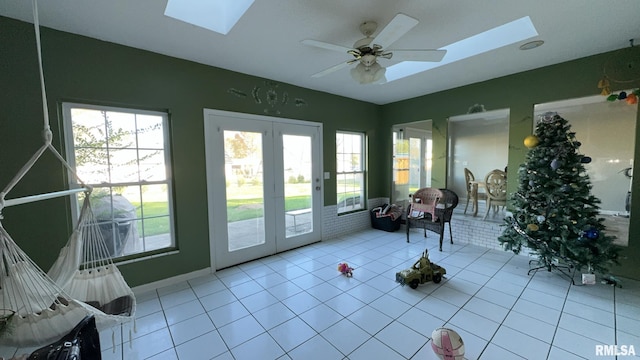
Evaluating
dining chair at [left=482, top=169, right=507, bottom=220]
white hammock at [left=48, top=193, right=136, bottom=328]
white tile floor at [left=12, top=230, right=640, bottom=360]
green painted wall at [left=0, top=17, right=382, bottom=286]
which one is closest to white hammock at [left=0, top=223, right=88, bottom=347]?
white hammock at [left=48, top=193, right=136, bottom=328]

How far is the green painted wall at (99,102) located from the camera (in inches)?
83.5

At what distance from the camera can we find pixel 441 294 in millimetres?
2551

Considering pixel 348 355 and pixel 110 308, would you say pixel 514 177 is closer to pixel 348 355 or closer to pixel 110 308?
pixel 348 355

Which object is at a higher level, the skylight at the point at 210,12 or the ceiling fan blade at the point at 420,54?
the skylight at the point at 210,12

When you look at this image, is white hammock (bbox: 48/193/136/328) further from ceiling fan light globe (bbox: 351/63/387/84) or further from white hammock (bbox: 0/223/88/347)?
ceiling fan light globe (bbox: 351/63/387/84)

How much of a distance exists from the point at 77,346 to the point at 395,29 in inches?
102

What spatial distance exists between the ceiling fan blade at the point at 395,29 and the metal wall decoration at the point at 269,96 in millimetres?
1964

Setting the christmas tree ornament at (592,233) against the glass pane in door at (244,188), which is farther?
the glass pane in door at (244,188)

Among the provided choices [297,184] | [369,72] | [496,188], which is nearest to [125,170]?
[297,184]

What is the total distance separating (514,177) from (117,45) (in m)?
5.17

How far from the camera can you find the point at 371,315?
2223 millimetres

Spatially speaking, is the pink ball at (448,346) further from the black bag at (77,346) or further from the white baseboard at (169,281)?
the white baseboard at (169,281)

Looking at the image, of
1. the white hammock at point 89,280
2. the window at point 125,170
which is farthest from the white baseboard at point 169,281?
the white hammock at point 89,280

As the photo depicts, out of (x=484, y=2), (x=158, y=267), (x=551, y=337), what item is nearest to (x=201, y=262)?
(x=158, y=267)
